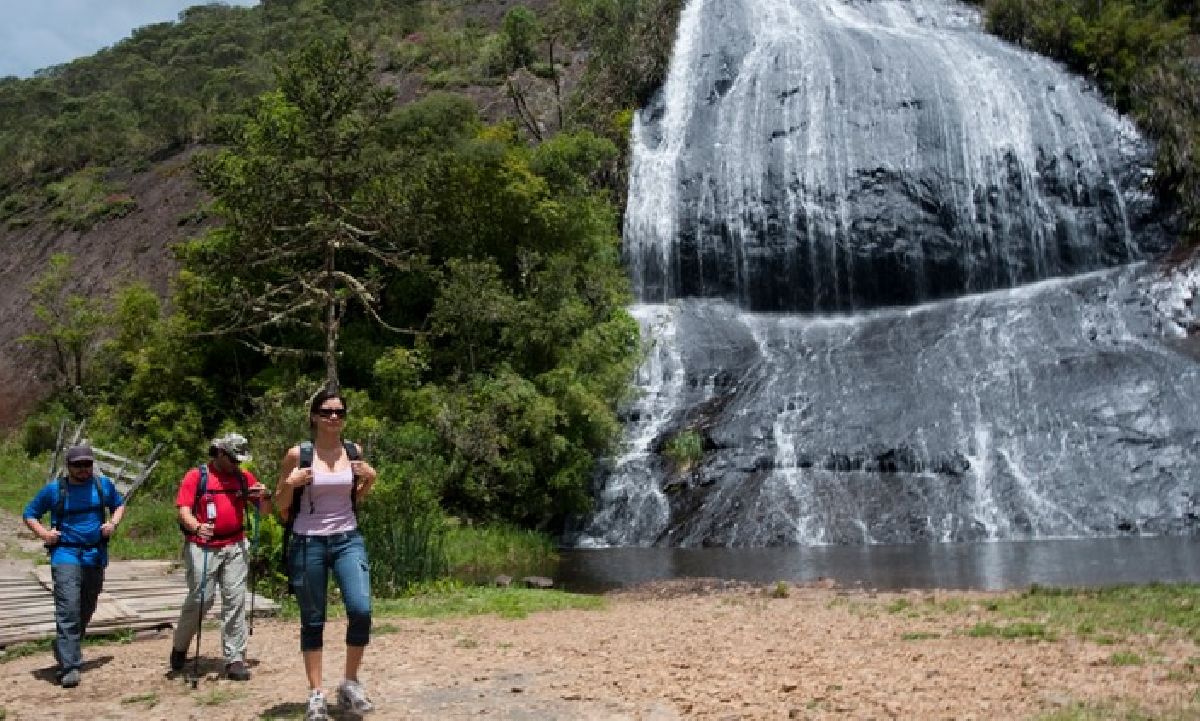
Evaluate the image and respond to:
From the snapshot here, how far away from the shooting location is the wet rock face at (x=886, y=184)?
27.2 m

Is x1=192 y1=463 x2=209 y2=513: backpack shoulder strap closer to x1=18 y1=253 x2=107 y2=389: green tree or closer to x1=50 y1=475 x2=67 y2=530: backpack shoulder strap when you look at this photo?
x1=50 y1=475 x2=67 y2=530: backpack shoulder strap

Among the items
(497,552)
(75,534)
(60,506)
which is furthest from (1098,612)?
(497,552)

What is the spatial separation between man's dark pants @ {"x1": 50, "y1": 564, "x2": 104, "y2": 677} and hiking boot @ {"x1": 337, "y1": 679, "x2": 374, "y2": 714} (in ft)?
8.11

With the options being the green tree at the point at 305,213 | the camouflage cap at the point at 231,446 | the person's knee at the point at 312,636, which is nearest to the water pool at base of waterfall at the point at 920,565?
the green tree at the point at 305,213

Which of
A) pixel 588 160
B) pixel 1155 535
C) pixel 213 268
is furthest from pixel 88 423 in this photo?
pixel 1155 535

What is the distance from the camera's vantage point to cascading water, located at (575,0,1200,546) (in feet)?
63.9

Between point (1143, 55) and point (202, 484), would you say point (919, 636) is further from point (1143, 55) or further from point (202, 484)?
point (1143, 55)

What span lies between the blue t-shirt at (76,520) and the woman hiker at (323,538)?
246 cm

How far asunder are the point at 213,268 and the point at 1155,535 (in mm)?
21323

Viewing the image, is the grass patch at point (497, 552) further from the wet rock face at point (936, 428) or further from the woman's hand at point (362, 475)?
the woman's hand at point (362, 475)

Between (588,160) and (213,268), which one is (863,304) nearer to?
(588,160)

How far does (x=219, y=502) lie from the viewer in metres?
7.10

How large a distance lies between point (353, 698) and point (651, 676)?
196 centimetres

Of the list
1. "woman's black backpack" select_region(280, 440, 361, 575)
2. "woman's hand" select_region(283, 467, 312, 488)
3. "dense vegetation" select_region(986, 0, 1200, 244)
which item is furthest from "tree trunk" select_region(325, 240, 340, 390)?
"dense vegetation" select_region(986, 0, 1200, 244)
